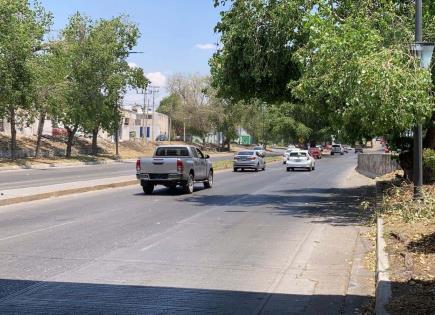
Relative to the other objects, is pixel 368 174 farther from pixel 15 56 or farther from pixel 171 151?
pixel 15 56

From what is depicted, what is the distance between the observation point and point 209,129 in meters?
95.2

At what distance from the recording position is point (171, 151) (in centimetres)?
2292

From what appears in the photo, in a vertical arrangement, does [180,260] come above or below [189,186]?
below

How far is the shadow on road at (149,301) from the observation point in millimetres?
6215

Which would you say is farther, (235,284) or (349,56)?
(349,56)

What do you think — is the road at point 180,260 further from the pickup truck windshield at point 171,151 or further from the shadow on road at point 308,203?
the pickup truck windshield at point 171,151

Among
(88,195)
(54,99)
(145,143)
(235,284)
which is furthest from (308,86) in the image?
(145,143)

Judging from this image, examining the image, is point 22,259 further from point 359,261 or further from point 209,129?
point 209,129

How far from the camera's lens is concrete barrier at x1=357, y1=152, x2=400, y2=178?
29125 mm

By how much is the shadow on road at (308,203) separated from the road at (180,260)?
0.13 metres

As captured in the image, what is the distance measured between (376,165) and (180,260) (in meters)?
25.6

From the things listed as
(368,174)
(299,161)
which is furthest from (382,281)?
(299,161)

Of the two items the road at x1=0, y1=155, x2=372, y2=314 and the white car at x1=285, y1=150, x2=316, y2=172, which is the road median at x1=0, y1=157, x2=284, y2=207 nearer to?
the road at x1=0, y1=155, x2=372, y2=314

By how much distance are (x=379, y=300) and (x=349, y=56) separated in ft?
24.1
